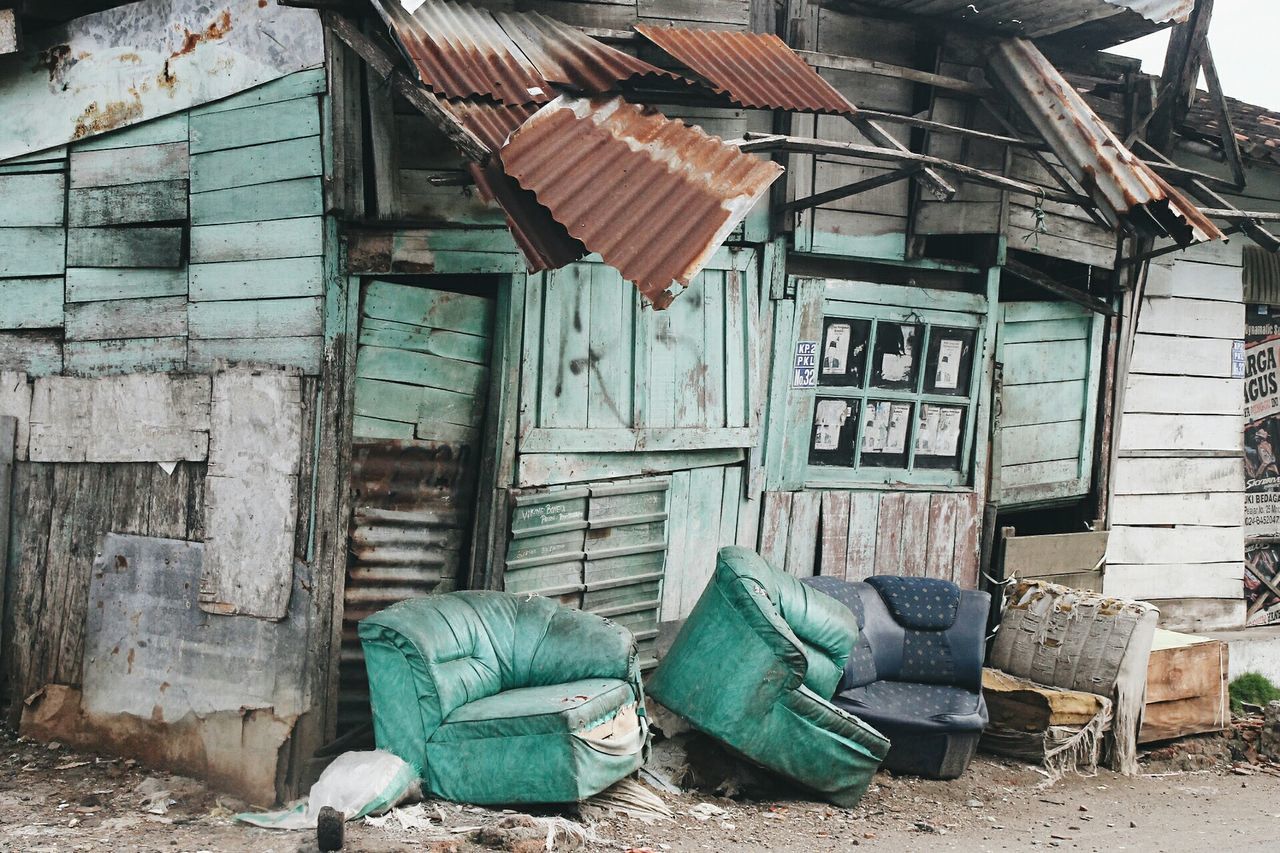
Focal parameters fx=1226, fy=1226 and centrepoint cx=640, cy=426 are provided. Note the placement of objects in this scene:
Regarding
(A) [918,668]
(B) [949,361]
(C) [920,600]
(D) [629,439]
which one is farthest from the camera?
(B) [949,361]

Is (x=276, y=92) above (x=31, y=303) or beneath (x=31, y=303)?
above

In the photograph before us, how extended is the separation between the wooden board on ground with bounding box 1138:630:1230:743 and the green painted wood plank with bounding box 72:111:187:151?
20.4 ft

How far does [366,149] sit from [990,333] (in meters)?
4.12

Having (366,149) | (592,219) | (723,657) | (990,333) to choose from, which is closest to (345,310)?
(366,149)

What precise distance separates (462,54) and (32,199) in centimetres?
250

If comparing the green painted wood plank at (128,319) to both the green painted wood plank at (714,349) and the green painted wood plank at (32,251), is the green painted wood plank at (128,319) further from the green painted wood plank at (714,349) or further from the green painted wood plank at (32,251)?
the green painted wood plank at (714,349)

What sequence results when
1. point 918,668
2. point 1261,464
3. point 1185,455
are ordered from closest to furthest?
point 918,668
point 1185,455
point 1261,464

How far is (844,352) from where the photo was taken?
7.40 m

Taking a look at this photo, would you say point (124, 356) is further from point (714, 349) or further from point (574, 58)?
point (714, 349)

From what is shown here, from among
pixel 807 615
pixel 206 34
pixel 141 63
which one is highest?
pixel 206 34

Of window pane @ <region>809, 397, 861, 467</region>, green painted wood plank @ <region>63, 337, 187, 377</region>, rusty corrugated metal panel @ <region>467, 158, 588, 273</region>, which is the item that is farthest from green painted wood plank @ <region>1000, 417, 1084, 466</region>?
green painted wood plank @ <region>63, 337, 187, 377</region>

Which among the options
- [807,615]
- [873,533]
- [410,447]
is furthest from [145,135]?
[873,533]

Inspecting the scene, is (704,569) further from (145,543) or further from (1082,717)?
(145,543)

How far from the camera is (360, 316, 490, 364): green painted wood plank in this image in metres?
5.84
